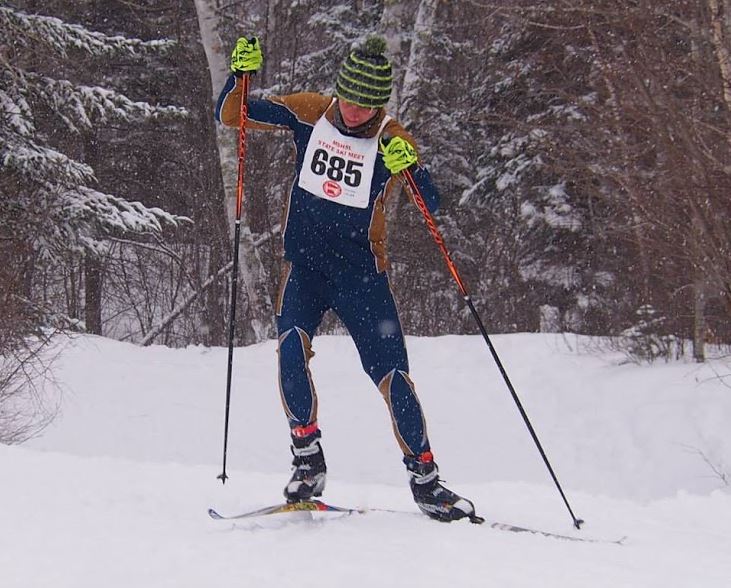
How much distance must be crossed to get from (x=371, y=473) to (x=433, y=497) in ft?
18.0

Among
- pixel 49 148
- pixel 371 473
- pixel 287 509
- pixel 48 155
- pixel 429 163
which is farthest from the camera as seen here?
pixel 429 163

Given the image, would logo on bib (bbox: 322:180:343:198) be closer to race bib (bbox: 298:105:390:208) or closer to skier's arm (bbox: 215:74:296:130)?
race bib (bbox: 298:105:390:208)

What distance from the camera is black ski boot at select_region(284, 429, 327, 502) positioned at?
3865 millimetres

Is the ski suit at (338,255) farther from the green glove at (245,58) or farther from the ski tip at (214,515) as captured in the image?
the ski tip at (214,515)

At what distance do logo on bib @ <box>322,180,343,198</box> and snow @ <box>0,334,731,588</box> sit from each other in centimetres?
141

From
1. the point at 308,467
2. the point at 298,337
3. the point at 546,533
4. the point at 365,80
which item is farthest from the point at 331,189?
the point at 546,533

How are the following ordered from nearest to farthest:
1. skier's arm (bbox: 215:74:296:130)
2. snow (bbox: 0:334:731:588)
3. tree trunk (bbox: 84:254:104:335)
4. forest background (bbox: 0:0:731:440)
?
snow (bbox: 0:334:731:588) → skier's arm (bbox: 215:74:296:130) → forest background (bbox: 0:0:731:440) → tree trunk (bbox: 84:254:104:335)

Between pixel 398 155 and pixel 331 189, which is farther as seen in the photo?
pixel 331 189

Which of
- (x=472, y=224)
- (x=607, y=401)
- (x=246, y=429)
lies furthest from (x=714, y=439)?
(x=472, y=224)

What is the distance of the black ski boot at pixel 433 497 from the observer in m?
3.88

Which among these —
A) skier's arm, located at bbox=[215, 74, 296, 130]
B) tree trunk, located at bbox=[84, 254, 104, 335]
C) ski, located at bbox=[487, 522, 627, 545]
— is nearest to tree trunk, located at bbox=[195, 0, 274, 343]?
tree trunk, located at bbox=[84, 254, 104, 335]

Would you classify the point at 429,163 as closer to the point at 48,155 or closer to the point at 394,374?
the point at 48,155

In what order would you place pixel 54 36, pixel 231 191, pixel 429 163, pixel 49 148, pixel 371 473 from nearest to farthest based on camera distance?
pixel 371 473 → pixel 54 36 → pixel 49 148 → pixel 231 191 → pixel 429 163

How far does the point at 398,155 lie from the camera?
3.85 m
